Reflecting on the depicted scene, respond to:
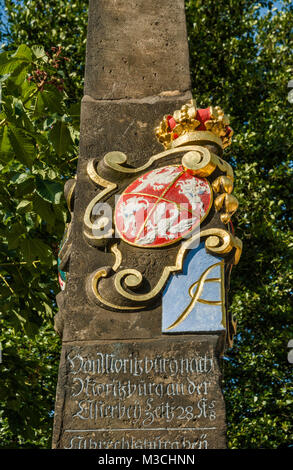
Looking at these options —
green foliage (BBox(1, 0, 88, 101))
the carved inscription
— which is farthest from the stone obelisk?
green foliage (BBox(1, 0, 88, 101))

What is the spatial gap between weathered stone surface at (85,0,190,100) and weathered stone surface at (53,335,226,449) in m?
1.44

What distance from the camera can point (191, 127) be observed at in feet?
10.3

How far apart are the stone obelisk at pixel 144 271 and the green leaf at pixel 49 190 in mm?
863

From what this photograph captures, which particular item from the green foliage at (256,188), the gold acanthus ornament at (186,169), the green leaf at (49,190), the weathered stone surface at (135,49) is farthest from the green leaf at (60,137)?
the green foliage at (256,188)

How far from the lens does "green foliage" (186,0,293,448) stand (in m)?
8.48

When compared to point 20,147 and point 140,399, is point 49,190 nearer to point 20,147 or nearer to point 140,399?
point 20,147

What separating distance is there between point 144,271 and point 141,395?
558 millimetres

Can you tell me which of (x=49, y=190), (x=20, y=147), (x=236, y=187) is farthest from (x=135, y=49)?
(x=236, y=187)

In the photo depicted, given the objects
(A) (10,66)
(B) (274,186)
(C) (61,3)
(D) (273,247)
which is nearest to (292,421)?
(D) (273,247)

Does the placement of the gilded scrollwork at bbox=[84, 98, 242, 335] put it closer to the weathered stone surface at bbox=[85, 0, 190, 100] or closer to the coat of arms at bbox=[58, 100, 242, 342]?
the coat of arms at bbox=[58, 100, 242, 342]

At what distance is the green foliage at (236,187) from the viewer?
448 cm

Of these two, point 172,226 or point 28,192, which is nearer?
point 172,226

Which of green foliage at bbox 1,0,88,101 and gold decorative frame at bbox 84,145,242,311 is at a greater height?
green foliage at bbox 1,0,88,101
